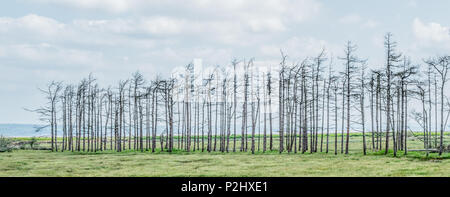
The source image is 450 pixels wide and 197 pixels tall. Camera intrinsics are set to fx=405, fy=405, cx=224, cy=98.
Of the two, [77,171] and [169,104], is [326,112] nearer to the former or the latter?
[169,104]

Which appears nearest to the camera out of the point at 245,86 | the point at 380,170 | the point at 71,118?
the point at 380,170

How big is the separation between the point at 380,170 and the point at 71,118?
144 ft

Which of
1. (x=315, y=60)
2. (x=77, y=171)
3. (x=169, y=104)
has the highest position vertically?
(x=315, y=60)

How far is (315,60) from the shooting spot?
1706 inches
